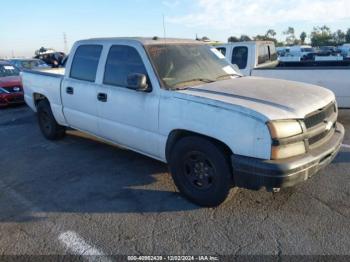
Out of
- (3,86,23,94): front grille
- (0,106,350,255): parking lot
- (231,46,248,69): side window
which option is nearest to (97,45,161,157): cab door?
(0,106,350,255): parking lot

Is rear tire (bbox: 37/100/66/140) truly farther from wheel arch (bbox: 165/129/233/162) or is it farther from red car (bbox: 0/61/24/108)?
red car (bbox: 0/61/24/108)

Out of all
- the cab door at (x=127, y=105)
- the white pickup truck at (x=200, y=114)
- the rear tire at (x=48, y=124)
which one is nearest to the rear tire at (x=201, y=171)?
the white pickup truck at (x=200, y=114)

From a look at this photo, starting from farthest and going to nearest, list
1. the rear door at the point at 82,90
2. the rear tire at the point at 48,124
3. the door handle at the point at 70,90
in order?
the rear tire at the point at 48,124 → the door handle at the point at 70,90 → the rear door at the point at 82,90

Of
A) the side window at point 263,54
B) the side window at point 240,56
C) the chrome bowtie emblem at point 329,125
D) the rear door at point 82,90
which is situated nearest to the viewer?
the chrome bowtie emblem at point 329,125

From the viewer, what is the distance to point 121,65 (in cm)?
473

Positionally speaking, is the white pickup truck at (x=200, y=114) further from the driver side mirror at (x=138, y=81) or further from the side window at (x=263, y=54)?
the side window at (x=263, y=54)

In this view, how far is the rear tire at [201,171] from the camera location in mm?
3566

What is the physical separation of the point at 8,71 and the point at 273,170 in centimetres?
1192

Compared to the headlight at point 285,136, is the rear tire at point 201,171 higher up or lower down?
lower down

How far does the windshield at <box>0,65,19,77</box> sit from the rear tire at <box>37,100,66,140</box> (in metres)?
6.44

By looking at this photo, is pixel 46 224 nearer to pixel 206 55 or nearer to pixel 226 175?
pixel 226 175

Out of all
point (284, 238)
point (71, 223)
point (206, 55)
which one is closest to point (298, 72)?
point (206, 55)

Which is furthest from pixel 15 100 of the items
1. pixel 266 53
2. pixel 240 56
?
pixel 266 53

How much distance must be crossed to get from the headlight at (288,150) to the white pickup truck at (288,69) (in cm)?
426
